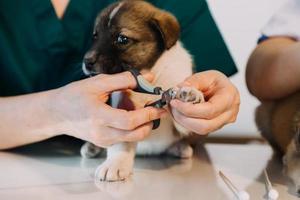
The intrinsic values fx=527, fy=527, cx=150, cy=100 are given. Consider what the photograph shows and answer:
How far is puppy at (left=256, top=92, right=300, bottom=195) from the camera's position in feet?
3.90

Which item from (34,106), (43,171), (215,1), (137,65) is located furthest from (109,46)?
(215,1)

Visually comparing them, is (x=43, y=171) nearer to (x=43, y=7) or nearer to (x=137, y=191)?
(x=137, y=191)

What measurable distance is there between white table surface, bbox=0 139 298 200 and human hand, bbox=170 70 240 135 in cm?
13

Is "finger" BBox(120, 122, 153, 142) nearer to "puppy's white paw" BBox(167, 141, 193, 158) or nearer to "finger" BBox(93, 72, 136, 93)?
"finger" BBox(93, 72, 136, 93)

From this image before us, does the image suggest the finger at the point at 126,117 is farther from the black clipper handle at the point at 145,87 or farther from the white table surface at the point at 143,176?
the white table surface at the point at 143,176

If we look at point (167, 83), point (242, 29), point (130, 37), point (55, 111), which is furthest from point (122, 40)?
point (242, 29)

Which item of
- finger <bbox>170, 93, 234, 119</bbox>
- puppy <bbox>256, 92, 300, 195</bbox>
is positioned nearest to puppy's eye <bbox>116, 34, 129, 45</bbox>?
finger <bbox>170, 93, 234, 119</bbox>

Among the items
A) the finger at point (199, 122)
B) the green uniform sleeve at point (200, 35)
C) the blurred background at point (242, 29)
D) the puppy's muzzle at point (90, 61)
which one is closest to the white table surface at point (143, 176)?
the finger at point (199, 122)

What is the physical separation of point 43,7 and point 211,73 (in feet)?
1.77

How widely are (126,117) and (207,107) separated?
160mm

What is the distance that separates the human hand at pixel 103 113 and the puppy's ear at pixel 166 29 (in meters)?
0.26

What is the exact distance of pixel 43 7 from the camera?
1420 mm

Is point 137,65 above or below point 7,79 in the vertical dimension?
above

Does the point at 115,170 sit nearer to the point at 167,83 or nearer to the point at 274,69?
the point at 167,83
